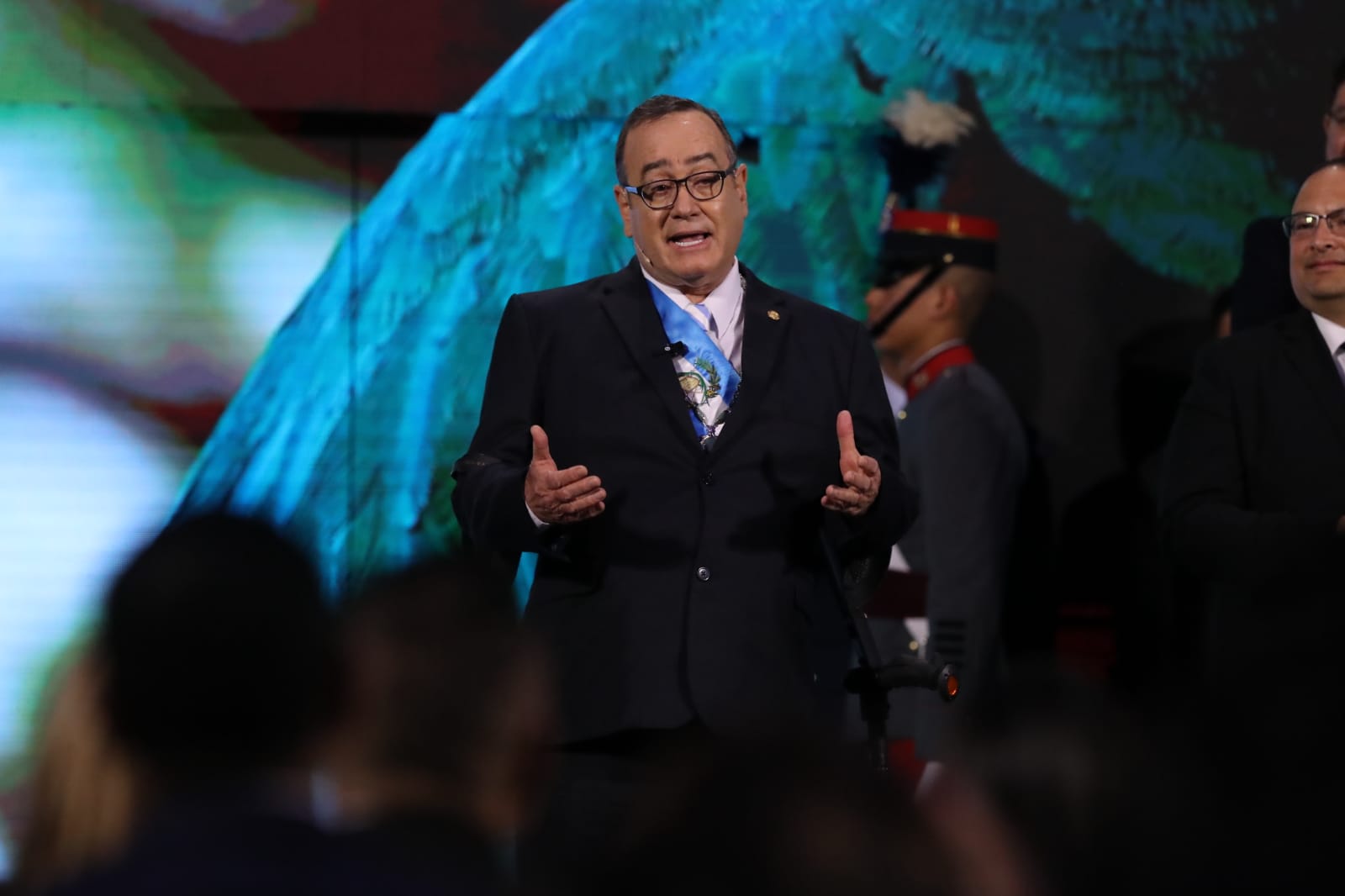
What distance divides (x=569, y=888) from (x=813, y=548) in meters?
1.61

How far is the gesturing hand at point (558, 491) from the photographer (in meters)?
2.52

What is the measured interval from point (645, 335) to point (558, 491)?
0.41 m

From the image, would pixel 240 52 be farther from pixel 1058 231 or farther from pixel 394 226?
pixel 1058 231

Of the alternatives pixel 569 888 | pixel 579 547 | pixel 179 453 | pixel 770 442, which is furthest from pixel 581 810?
pixel 179 453

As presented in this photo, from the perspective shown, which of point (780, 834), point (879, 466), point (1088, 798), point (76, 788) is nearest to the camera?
point (780, 834)

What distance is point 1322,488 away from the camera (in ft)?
9.84

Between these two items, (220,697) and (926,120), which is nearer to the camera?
(220,697)

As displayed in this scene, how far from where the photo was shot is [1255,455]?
3059mm

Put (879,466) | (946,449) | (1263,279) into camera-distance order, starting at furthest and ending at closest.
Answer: (946,449) < (1263,279) < (879,466)

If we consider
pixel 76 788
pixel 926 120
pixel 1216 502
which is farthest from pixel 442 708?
pixel 926 120

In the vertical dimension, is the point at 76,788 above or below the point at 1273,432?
below

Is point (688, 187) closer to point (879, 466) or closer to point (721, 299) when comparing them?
point (721, 299)

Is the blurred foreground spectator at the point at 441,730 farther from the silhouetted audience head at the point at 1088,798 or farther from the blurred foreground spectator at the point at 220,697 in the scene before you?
the silhouetted audience head at the point at 1088,798

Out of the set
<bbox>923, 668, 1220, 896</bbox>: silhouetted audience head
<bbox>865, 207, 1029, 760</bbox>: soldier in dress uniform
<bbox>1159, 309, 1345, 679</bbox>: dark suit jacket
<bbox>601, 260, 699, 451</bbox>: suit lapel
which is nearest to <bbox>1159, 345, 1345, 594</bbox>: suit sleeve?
<bbox>1159, 309, 1345, 679</bbox>: dark suit jacket
